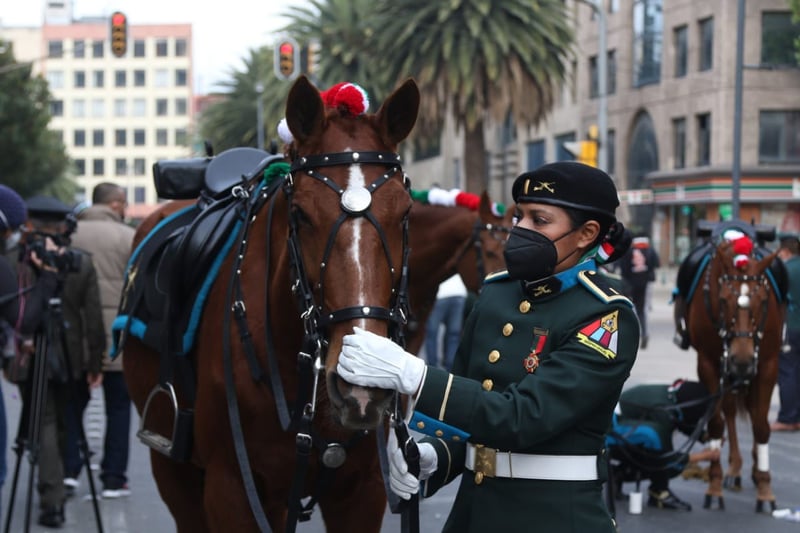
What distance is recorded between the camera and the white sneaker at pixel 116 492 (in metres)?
8.27

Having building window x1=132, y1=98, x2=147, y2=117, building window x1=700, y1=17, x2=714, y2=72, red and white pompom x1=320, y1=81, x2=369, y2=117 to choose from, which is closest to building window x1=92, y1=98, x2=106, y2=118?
building window x1=132, y1=98, x2=147, y2=117

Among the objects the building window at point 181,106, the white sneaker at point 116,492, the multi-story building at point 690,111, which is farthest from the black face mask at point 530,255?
the building window at point 181,106

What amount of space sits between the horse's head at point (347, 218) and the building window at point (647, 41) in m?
42.1

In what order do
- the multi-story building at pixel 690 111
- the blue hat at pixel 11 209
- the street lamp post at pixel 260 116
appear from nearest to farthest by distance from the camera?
1. the blue hat at pixel 11 209
2. the multi-story building at pixel 690 111
3. the street lamp post at pixel 260 116

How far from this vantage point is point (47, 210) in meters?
8.02

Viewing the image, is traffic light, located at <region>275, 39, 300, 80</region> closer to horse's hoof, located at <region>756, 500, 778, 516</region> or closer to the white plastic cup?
the white plastic cup

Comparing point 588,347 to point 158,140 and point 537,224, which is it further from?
point 158,140

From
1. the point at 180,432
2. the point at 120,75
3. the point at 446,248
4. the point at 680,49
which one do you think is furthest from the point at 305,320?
the point at 120,75

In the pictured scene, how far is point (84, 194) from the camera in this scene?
415 feet

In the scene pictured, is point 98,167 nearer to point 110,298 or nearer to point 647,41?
point 647,41

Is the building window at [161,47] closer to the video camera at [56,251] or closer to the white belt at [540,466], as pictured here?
the video camera at [56,251]

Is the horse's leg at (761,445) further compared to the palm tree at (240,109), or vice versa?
the palm tree at (240,109)

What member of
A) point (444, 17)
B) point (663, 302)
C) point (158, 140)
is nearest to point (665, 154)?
point (663, 302)

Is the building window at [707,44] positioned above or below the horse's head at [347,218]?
above
